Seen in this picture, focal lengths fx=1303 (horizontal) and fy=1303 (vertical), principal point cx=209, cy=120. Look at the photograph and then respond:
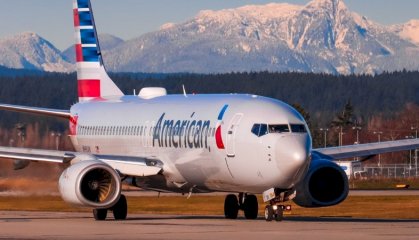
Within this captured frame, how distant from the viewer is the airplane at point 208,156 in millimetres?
38875

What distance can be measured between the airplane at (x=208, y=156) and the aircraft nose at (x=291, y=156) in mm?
29

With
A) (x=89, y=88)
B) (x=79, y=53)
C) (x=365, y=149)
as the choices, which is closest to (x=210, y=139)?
(x=365, y=149)

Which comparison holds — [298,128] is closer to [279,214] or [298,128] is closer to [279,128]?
[279,128]

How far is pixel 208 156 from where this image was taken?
41.9 m

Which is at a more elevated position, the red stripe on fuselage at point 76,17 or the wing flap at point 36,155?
the red stripe on fuselage at point 76,17

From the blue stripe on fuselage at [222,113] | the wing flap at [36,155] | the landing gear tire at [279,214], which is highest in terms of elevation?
the blue stripe on fuselage at [222,113]

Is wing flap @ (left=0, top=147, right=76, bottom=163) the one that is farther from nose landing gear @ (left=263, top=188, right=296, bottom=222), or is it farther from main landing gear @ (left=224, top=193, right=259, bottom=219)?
nose landing gear @ (left=263, top=188, right=296, bottom=222)

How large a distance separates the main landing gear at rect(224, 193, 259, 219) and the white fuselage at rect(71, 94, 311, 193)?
139 cm

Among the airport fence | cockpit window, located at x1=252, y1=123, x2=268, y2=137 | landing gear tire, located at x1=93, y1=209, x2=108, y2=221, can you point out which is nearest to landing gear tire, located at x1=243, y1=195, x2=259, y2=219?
landing gear tire, located at x1=93, y1=209, x2=108, y2=221

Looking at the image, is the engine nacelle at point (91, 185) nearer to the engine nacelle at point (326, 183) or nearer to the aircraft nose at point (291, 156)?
the engine nacelle at point (326, 183)

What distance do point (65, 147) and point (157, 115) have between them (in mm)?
55815

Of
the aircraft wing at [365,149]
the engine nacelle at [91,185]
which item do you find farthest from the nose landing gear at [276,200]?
the aircraft wing at [365,149]

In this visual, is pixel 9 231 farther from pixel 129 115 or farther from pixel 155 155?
pixel 129 115

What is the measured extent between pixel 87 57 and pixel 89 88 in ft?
5.54
